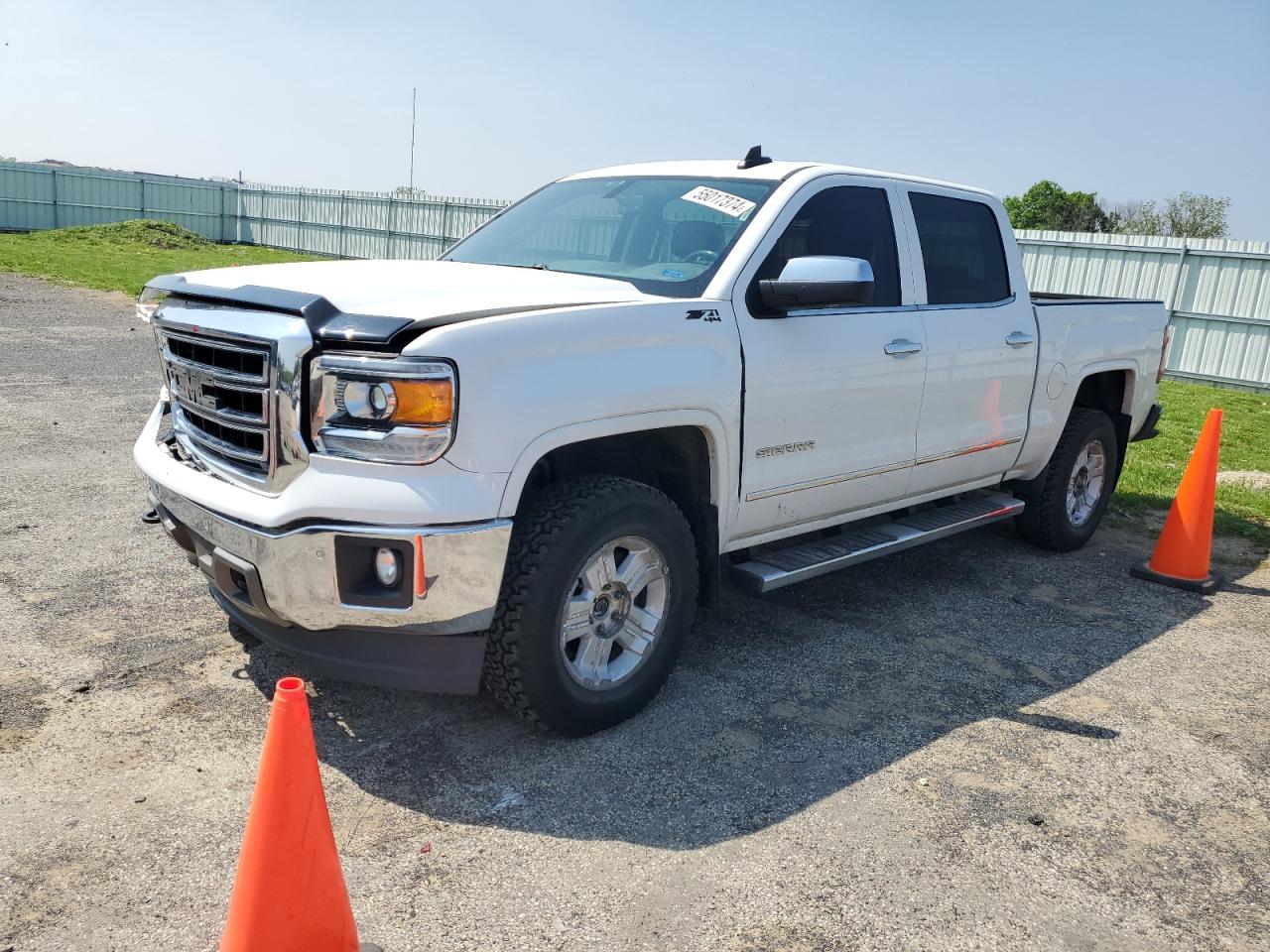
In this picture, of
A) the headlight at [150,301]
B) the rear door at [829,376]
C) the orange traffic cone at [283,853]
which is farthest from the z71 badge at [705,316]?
the orange traffic cone at [283,853]

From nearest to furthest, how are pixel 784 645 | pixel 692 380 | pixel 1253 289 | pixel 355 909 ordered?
pixel 355 909 < pixel 692 380 < pixel 784 645 < pixel 1253 289

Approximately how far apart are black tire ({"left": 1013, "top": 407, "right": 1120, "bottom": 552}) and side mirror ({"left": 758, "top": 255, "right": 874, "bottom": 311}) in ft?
9.44

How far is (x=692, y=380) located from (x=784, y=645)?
61.6 inches

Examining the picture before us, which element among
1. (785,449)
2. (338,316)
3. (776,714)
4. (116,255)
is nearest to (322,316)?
(338,316)

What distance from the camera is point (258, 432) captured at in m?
3.38

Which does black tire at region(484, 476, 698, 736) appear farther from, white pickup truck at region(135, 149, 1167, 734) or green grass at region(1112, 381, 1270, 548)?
green grass at region(1112, 381, 1270, 548)

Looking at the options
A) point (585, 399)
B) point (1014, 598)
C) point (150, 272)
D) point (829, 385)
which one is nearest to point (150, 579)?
point (585, 399)

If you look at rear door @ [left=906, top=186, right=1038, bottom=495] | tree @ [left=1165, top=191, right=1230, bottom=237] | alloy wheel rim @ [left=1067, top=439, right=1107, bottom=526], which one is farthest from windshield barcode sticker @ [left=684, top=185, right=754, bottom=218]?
tree @ [left=1165, top=191, right=1230, bottom=237]

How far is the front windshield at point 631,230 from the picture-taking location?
14.1ft

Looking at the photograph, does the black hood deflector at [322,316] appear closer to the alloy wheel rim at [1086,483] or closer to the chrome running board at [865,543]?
the chrome running board at [865,543]

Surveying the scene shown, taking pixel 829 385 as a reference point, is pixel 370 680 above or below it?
below

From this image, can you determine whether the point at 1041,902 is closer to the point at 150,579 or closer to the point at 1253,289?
the point at 150,579

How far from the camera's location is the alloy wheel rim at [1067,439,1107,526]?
261 inches

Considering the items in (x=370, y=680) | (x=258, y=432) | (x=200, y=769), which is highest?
(x=258, y=432)
